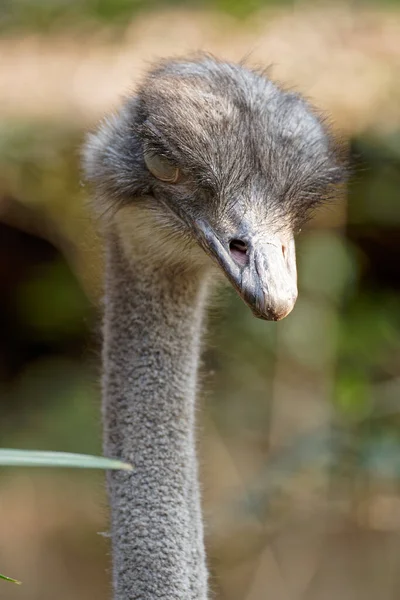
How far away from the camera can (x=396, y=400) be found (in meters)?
3.98

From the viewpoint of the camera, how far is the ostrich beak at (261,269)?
1.61 metres

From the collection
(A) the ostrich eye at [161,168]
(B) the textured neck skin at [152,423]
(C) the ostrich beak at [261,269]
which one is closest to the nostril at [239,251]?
(C) the ostrich beak at [261,269]

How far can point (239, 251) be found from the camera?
1722mm

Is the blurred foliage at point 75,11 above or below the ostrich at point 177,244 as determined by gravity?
above

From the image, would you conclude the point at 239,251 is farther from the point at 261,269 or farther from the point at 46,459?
the point at 46,459

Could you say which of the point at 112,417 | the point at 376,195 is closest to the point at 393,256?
the point at 376,195

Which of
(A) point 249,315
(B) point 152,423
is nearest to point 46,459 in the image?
(B) point 152,423

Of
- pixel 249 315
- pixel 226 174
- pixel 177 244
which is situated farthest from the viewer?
pixel 249 315

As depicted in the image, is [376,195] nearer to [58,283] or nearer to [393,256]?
[393,256]

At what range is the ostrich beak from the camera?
1.61 m

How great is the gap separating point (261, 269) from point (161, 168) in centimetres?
30

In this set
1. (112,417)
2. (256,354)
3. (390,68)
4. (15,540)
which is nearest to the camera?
(112,417)

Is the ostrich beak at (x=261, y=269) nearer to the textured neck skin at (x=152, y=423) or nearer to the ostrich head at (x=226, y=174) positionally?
the ostrich head at (x=226, y=174)

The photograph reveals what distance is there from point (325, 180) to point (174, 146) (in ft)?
0.86
